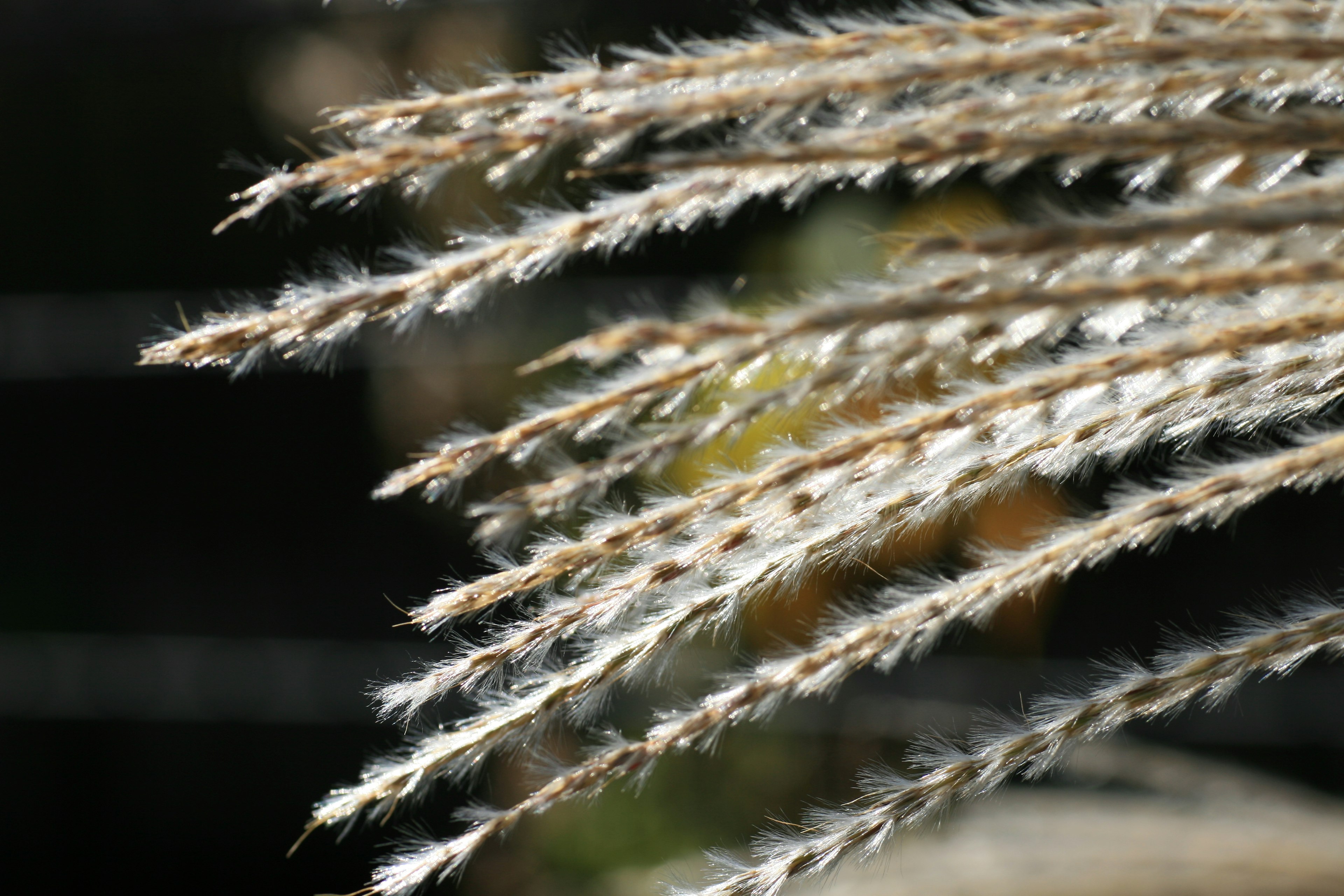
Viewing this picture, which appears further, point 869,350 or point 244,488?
point 244,488

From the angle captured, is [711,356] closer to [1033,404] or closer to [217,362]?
[1033,404]

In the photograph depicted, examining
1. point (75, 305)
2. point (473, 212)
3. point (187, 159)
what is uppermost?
point (187, 159)

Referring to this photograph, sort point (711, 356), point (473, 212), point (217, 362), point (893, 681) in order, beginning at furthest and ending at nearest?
point (473, 212), point (893, 681), point (217, 362), point (711, 356)

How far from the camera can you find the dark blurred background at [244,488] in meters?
2.29

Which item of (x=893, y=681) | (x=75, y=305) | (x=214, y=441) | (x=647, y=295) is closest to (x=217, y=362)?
(x=647, y=295)

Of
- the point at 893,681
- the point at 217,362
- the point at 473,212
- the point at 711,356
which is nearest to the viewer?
the point at 711,356

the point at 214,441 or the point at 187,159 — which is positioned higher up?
the point at 187,159

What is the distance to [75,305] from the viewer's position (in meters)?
2.67

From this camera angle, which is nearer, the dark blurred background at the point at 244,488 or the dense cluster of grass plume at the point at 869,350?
the dense cluster of grass plume at the point at 869,350

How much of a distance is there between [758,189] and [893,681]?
204 centimetres

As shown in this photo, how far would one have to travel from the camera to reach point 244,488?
2609 mm

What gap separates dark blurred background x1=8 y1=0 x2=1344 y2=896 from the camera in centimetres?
229

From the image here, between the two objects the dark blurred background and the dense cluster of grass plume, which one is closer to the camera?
the dense cluster of grass plume

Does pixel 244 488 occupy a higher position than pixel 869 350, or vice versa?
pixel 244 488
